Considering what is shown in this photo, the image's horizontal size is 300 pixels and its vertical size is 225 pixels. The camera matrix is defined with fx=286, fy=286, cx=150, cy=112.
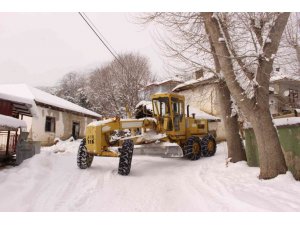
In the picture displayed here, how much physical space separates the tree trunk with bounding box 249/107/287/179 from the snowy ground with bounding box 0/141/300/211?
0.22 m

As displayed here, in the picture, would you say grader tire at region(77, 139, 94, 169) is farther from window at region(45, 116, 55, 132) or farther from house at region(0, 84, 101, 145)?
window at region(45, 116, 55, 132)

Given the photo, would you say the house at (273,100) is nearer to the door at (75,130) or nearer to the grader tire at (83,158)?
the door at (75,130)

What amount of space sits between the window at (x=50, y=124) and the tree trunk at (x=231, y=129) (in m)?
14.5

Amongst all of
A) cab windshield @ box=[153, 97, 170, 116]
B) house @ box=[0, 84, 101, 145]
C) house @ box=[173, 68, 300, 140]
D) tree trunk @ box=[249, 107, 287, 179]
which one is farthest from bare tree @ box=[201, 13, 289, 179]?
house @ box=[0, 84, 101, 145]

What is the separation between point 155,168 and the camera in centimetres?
901

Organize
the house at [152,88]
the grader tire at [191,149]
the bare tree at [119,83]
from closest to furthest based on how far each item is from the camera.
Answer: the grader tire at [191,149] < the bare tree at [119,83] < the house at [152,88]

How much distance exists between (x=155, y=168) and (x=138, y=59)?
2002cm

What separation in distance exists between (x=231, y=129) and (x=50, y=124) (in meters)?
15.1

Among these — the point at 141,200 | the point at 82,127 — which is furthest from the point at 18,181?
the point at 82,127

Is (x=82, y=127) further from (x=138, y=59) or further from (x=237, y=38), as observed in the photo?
(x=237, y=38)

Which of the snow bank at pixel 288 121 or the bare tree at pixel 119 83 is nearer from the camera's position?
the snow bank at pixel 288 121

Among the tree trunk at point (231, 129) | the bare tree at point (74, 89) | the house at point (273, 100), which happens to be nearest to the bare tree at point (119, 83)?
the bare tree at point (74, 89)

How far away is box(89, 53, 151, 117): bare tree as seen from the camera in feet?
91.0

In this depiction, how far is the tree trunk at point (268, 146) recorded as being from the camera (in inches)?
240
